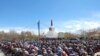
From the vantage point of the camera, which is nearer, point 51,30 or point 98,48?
point 98,48

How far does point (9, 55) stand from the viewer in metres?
30.2

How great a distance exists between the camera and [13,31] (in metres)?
177

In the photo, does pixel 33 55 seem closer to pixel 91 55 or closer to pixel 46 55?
pixel 46 55

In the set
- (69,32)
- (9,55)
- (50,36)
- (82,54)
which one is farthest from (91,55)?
(69,32)

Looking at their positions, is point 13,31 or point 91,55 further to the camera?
point 13,31

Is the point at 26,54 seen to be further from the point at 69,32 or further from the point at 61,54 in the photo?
the point at 69,32

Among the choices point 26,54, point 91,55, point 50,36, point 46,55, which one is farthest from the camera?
point 50,36

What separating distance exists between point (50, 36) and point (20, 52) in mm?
81620

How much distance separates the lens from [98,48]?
3509 centimetres

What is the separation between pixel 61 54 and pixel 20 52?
384 inches

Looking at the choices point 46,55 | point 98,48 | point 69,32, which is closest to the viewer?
point 46,55

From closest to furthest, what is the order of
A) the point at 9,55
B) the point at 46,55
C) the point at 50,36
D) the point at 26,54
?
the point at 46,55, the point at 26,54, the point at 9,55, the point at 50,36

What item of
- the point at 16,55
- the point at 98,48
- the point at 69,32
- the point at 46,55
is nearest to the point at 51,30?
the point at 69,32

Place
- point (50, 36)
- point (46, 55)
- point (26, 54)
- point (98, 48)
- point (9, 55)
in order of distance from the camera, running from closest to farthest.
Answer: point (46, 55) → point (26, 54) → point (9, 55) → point (98, 48) → point (50, 36)
